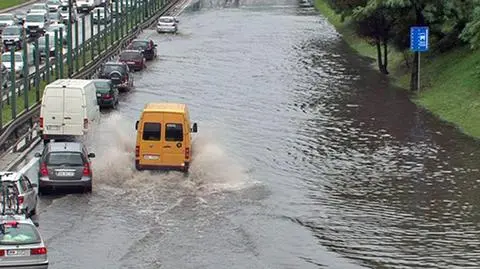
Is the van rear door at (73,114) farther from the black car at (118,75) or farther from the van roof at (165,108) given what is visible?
the black car at (118,75)

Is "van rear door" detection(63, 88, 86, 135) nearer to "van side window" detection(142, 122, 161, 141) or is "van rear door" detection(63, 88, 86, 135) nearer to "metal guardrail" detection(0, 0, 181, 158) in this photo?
"metal guardrail" detection(0, 0, 181, 158)

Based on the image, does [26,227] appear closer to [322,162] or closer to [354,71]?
[322,162]

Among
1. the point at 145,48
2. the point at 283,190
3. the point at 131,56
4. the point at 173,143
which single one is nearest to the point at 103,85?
the point at 131,56

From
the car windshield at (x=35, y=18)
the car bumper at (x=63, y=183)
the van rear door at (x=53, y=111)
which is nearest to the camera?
the car bumper at (x=63, y=183)

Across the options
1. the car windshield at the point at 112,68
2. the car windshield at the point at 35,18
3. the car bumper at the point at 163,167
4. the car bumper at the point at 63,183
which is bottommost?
the car bumper at the point at 163,167

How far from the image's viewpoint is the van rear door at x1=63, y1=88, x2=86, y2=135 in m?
42.4

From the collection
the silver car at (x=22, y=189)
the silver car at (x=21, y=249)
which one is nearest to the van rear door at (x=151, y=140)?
Answer: the silver car at (x=22, y=189)

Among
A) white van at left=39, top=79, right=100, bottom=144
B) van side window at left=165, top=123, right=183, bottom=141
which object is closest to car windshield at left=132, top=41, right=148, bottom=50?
white van at left=39, top=79, right=100, bottom=144

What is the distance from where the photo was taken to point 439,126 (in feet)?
158

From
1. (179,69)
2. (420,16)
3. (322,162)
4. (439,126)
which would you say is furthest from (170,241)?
(179,69)

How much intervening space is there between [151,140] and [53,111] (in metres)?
6.97

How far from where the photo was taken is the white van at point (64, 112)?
139 ft

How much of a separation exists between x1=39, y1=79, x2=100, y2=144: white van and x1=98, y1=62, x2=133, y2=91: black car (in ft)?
49.2

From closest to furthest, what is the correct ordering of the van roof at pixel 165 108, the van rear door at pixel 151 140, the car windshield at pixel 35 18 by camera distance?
1. the van rear door at pixel 151 140
2. the van roof at pixel 165 108
3. the car windshield at pixel 35 18
